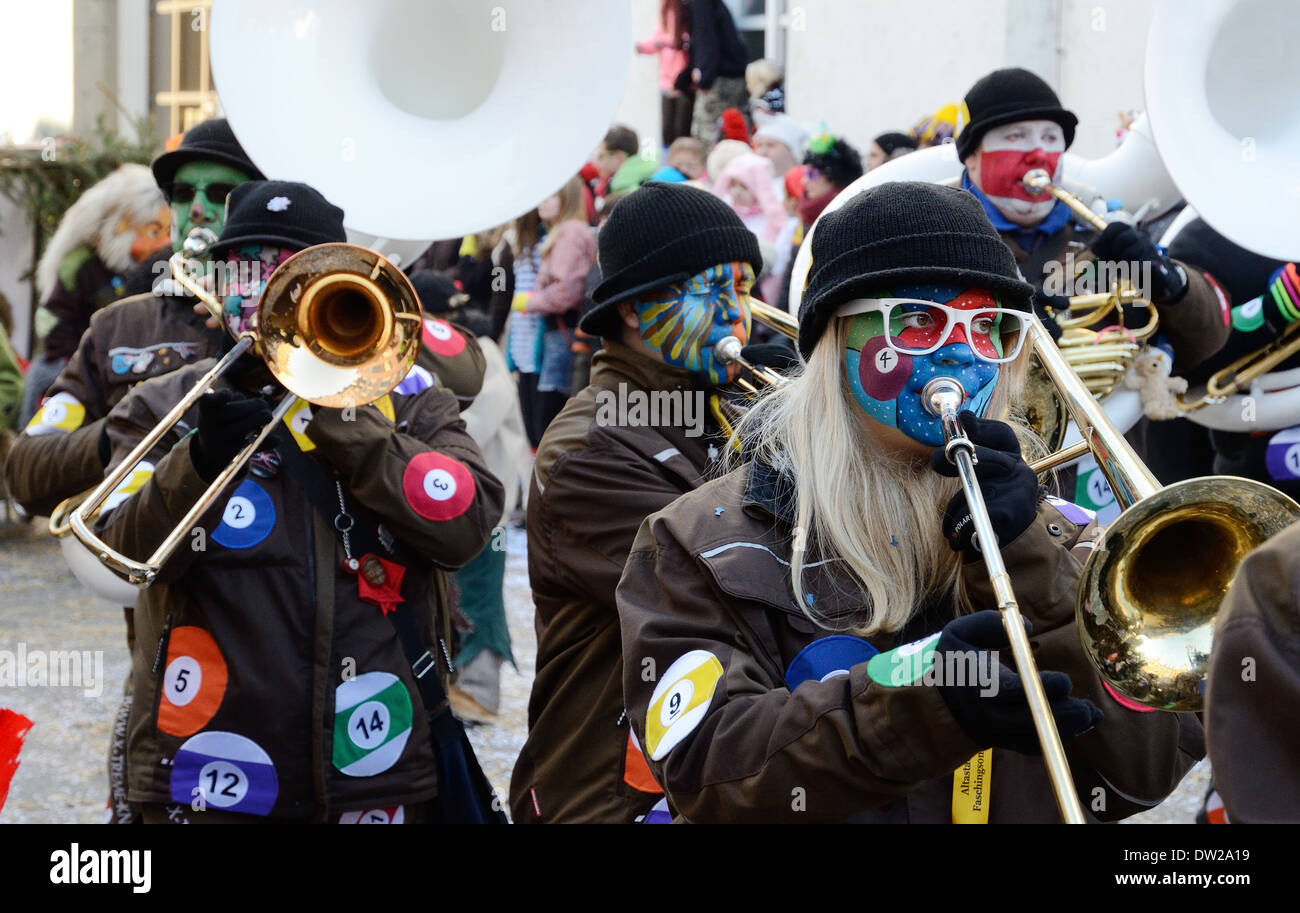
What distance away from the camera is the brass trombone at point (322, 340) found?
3.04 meters

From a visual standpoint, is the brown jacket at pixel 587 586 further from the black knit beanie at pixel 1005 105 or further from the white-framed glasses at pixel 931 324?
the black knit beanie at pixel 1005 105

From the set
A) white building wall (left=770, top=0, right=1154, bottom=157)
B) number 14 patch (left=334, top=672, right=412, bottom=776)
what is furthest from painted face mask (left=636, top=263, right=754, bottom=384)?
white building wall (left=770, top=0, right=1154, bottom=157)

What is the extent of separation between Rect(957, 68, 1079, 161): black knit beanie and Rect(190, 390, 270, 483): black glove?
2.23 meters

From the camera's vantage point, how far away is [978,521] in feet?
6.33

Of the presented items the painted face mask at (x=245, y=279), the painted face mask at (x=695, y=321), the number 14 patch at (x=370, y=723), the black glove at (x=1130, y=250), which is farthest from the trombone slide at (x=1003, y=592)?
the black glove at (x=1130, y=250)

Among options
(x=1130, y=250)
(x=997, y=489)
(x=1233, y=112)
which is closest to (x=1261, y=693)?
(x=997, y=489)

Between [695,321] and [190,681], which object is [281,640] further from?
[695,321]

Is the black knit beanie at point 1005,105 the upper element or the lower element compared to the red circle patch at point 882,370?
upper

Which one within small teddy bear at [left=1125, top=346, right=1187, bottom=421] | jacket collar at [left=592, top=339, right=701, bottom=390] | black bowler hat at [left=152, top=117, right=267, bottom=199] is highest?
black bowler hat at [left=152, top=117, right=267, bottom=199]

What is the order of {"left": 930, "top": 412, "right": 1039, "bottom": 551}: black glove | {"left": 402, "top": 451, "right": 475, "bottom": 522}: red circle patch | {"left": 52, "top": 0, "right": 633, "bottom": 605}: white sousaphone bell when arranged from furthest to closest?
{"left": 52, "top": 0, "right": 633, "bottom": 605}: white sousaphone bell
{"left": 402, "top": 451, "right": 475, "bottom": 522}: red circle patch
{"left": 930, "top": 412, "right": 1039, "bottom": 551}: black glove

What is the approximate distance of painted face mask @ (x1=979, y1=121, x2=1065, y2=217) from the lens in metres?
4.23

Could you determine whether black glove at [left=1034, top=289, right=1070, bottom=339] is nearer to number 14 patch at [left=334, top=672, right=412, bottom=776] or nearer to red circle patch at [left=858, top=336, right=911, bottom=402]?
red circle patch at [left=858, top=336, right=911, bottom=402]

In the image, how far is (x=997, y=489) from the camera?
201 cm

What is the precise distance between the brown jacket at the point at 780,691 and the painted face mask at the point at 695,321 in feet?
3.24
